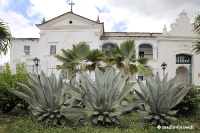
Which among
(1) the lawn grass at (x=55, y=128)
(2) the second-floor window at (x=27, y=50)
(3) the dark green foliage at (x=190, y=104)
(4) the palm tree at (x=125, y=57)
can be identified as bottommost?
(1) the lawn grass at (x=55, y=128)

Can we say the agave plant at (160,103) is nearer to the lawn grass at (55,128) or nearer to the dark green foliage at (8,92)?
the lawn grass at (55,128)

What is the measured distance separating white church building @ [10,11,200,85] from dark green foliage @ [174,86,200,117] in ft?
38.4

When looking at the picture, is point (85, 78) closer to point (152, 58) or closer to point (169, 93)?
point (169, 93)

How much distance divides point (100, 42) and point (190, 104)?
45.4ft

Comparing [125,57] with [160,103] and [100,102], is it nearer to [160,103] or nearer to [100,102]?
[160,103]

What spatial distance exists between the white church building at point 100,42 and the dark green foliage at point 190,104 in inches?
460

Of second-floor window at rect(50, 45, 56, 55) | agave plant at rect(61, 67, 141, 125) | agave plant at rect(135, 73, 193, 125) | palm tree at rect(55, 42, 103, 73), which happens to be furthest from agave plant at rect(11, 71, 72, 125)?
second-floor window at rect(50, 45, 56, 55)

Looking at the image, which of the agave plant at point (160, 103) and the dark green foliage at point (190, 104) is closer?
the agave plant at point (160, 103)

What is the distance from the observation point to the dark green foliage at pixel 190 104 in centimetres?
743

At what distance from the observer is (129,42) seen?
39.1 feet

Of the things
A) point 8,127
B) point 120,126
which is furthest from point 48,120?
point 120,126

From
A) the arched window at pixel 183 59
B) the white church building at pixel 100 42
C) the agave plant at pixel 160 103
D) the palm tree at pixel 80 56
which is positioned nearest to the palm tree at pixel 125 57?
the palm tree at pixel 80 56

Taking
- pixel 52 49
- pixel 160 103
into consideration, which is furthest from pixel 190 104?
pixel 52 49

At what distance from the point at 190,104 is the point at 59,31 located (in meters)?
16.0
